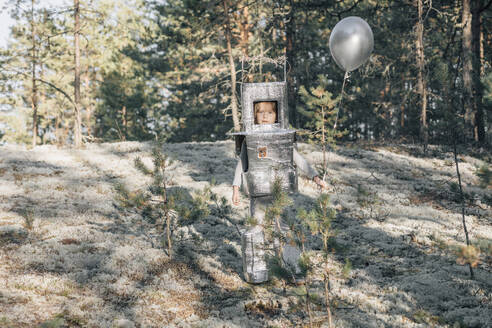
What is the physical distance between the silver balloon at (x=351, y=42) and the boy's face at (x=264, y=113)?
8.71ft

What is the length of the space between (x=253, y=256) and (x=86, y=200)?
578cm

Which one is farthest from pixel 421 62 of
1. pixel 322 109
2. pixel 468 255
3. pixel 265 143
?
pixel 468 255

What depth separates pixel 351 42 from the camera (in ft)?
23.2

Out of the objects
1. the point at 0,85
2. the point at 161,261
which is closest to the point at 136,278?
the point at 161,261

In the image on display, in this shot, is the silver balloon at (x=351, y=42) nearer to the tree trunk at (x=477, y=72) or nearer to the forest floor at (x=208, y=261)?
the forest floor at (x=208, y=261)

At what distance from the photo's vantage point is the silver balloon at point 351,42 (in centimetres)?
710

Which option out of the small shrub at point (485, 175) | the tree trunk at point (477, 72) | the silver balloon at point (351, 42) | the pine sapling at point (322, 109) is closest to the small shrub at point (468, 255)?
the small shrub at point (485, 175)

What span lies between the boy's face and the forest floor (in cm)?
200

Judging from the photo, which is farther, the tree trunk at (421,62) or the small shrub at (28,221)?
the tree trunk at (421,62)

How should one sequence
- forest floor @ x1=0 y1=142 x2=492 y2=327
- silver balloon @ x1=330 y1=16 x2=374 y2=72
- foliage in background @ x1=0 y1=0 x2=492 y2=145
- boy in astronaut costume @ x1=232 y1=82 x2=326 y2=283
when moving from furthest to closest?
foliage in background @ x1=0 y1=0 x2=492 y2=145 < silver balloon @ x1=330 y1=16 x2=374 y2=72 < boy in astronaut costume @ x1=232 y1=82 x2=326 y2=283 < forest floor @ x1=0 y1=142 x2=492 y2=327

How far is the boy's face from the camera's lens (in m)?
5.34

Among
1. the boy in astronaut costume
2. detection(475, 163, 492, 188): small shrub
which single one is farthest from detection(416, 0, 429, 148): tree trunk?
detection(475, 163, 492, 188): small shrub

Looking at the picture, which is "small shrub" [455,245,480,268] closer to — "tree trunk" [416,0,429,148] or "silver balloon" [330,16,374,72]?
"silver balloon" [330,16,374,72]

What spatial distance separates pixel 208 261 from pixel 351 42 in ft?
16.4
